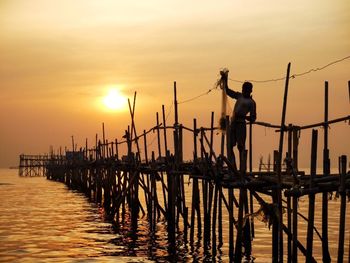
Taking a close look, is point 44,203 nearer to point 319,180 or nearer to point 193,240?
point 193,240

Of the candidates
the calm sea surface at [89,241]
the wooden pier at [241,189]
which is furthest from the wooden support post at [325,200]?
the calm sea surface at [89,241]

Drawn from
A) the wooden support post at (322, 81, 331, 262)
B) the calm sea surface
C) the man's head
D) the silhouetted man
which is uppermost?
the man's head

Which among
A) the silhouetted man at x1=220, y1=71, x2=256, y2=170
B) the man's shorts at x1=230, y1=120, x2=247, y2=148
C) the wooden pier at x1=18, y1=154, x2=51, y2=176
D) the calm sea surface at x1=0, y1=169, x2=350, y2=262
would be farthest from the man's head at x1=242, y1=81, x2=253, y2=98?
the wooden pier at x1=18, y1=154, x2=51, y2=176

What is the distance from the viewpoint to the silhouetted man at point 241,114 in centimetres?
1508

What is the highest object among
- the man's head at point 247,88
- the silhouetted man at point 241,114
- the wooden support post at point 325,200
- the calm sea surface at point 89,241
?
the man's head at point 247,88

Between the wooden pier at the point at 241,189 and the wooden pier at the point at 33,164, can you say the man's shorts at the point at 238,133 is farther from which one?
the wooden pier at the point at 33,164

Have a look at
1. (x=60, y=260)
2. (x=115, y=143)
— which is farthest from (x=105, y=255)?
(x=115, y=143)

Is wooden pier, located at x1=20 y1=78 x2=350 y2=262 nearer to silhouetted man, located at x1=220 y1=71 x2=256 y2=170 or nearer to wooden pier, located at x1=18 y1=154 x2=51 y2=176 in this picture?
silhouetted man, located at x1=220 y1=71 x2=256 y2=170

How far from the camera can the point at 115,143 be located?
3130 cm

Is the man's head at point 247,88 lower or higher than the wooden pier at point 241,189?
higher

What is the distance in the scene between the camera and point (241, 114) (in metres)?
15.1

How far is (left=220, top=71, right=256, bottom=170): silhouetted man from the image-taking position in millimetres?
15078

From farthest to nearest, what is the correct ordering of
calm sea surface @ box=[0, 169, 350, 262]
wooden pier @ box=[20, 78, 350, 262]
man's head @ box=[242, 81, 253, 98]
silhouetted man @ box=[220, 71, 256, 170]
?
calm sea surface @ box=[0, 169, 350, 262], man's head @ box=[242, 81, 253, 98], silhouetted man @ box=[220, 71, 256, 170], wooden pier @ box=[20, 78, 350, 262]

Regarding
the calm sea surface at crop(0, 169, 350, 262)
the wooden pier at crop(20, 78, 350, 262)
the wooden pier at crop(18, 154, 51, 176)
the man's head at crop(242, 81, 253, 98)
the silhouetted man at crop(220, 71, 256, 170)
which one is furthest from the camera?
the wooden pier at crop(18, 154, 51, 176)
